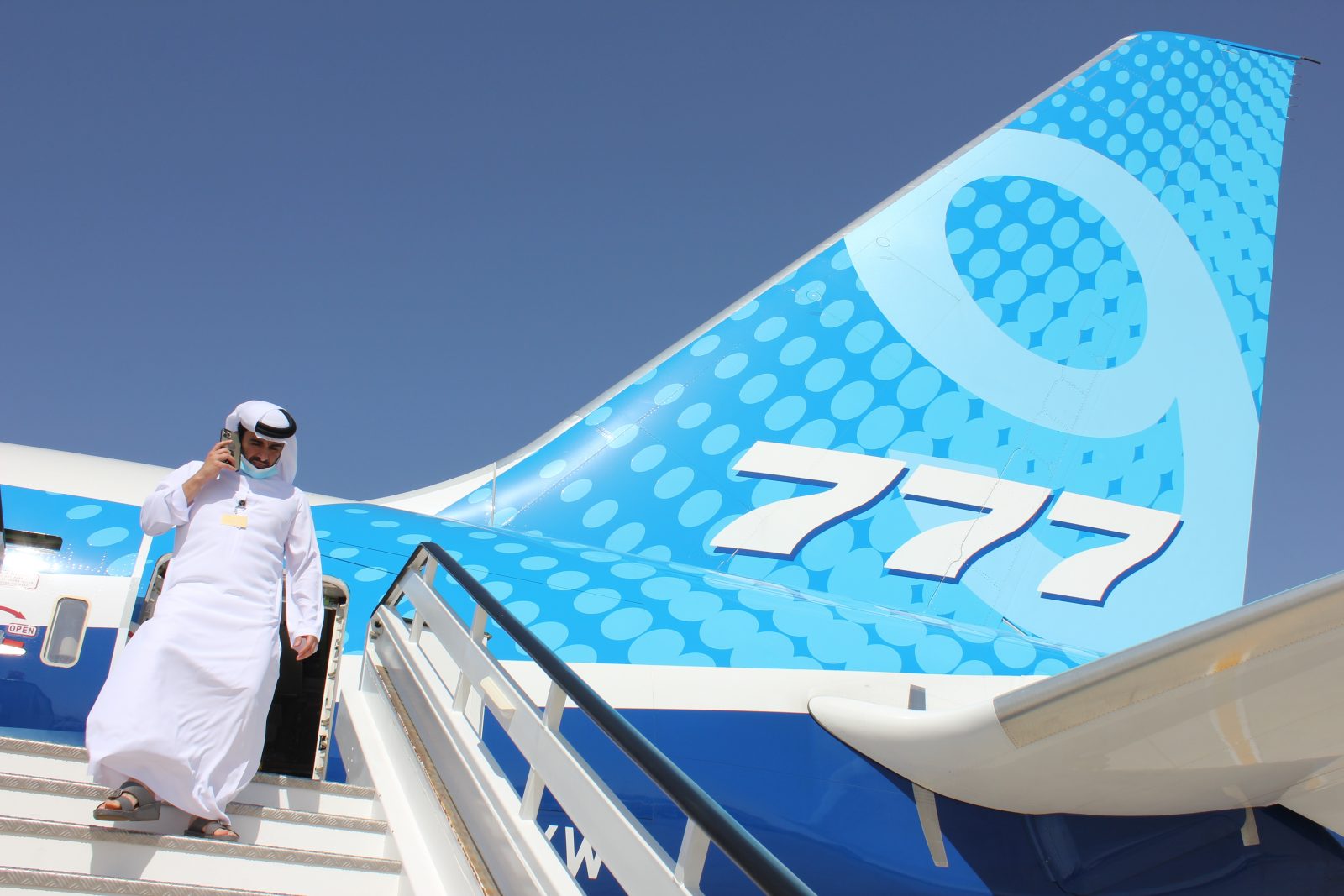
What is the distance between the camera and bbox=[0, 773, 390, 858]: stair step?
3.15m

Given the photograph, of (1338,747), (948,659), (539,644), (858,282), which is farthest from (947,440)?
(539,644)

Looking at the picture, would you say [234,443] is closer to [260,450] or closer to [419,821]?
[260,450]

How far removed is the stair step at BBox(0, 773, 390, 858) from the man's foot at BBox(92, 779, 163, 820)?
0.04 meters

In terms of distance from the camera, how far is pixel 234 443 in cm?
365

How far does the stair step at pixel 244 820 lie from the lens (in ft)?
10.3

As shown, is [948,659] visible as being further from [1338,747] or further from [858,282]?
[858,282]

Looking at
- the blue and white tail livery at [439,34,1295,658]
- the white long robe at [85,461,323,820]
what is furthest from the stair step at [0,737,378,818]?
the blue and white tail livery at [439,34,1295,658]

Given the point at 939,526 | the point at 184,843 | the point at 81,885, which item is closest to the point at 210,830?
the point at 184,843

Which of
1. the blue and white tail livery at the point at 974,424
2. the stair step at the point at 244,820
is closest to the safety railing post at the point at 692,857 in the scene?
the stair step at the point at 244,820

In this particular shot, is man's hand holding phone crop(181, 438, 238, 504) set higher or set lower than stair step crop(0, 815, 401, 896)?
higher

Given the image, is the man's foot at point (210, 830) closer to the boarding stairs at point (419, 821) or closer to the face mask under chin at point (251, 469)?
the boarding stairs at point (419, 821)

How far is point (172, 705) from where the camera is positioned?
10.3 ft

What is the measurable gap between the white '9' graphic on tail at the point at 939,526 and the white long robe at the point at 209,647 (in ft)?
9.73

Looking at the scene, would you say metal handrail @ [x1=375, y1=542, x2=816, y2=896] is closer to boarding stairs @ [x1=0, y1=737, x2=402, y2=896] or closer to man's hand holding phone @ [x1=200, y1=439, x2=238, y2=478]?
boarding stairs @ [x1=0, y1=737, x2=402, y2=896]
